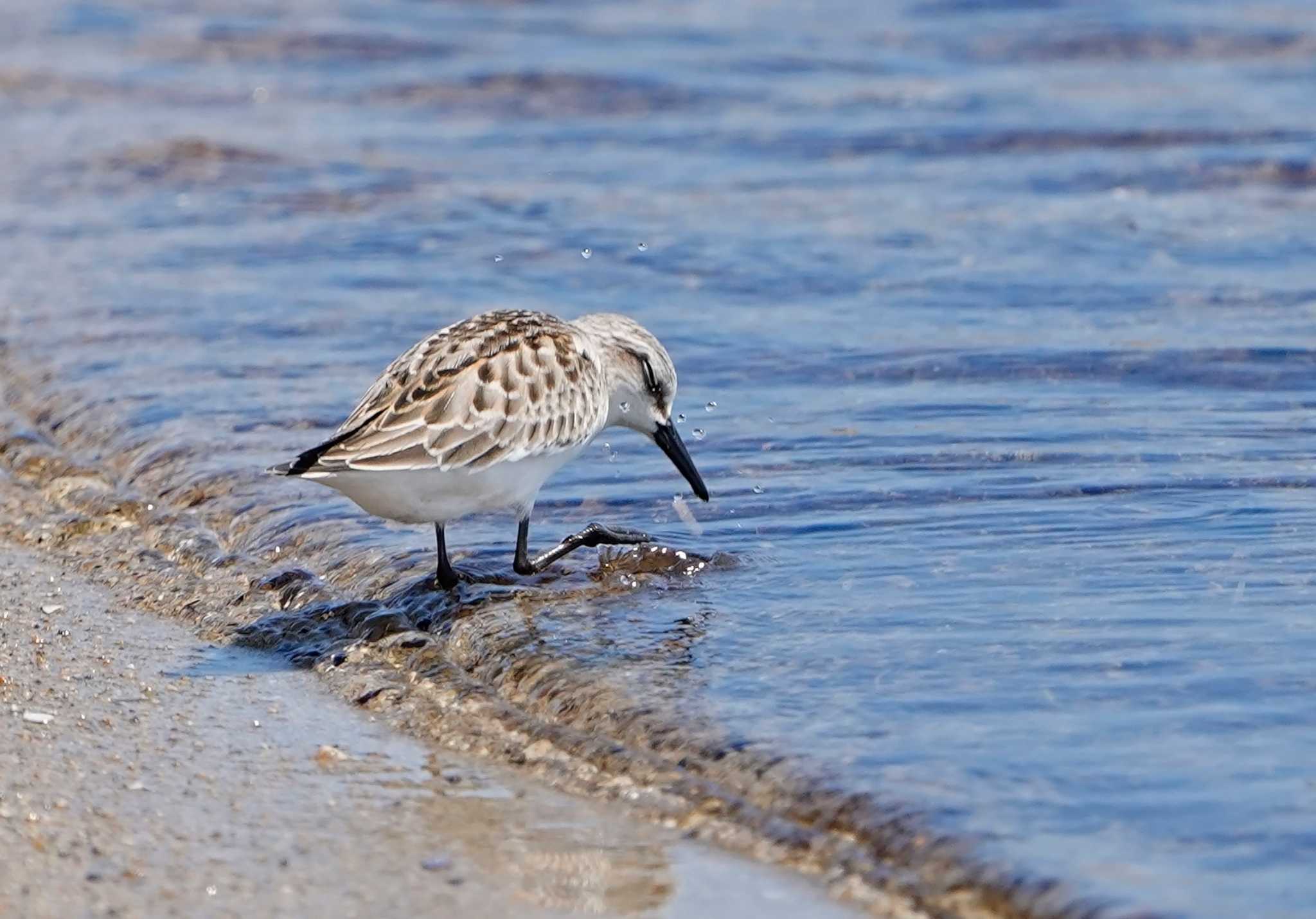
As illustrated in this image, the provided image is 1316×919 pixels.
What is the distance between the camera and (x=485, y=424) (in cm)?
594

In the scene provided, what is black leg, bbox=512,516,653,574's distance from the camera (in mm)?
6266

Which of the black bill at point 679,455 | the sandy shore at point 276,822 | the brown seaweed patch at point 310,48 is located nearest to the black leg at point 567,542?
the black bill at point 679,455

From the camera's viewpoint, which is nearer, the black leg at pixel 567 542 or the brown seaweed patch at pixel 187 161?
the black leg at pixel 567 542

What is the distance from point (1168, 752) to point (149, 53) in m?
13.8

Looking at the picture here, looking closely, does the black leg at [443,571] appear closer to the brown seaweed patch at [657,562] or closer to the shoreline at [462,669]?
the shoreline at [462,669]

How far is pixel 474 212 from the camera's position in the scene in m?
11.6

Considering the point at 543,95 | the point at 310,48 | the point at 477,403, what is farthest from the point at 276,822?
the point at 310,48

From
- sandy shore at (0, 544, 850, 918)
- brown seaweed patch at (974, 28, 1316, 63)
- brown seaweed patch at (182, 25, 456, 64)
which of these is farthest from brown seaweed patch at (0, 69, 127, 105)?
sandy shore at (0, 544, 850, 918)

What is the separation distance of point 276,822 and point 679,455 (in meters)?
2.78

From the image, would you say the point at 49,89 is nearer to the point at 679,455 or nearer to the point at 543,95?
the point at 543,95

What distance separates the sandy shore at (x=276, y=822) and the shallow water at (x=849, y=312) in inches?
22.6

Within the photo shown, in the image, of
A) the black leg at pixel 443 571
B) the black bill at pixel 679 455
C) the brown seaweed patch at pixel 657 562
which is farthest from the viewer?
the black bill at pixel 679 455

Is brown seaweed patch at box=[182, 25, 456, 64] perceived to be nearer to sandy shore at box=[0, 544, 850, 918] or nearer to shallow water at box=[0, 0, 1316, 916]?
shallow water at box=[0, 0, 1316, 916]

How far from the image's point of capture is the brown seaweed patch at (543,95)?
14133 mm
